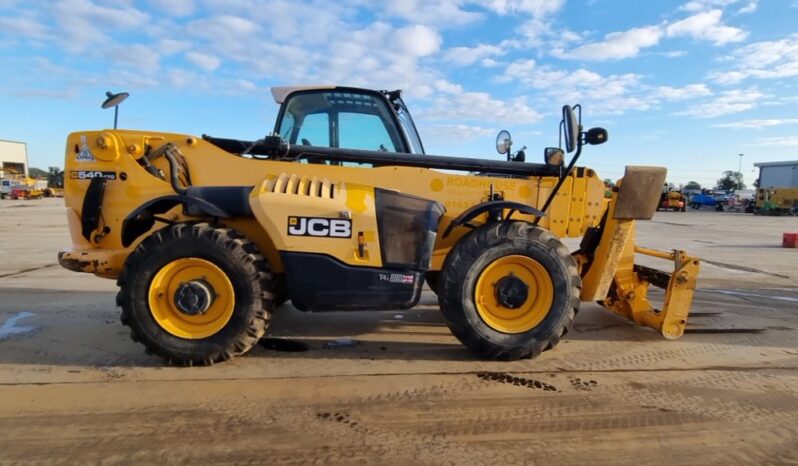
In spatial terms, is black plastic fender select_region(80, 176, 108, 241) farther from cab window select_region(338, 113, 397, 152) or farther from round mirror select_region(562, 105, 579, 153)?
round mirror select_region(562, 105, 579, 153)

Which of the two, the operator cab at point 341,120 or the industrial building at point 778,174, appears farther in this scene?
the industrial building at point 778,174

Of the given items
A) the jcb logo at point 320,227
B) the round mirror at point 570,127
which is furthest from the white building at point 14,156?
the round mirror at point 570,127

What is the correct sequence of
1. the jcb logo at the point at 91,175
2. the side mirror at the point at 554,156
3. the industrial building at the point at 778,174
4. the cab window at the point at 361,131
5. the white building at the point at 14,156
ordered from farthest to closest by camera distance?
the white building at the point at 14,156 < the industrial building at the point at 778,174 < the cab window at the point at 361,131 < the side mirror at the point at 554,156 < the jcb logo at the point at 91,175

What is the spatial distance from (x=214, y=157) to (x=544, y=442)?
10.7ft

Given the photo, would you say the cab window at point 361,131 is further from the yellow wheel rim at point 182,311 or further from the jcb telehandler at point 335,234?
the yellow wheel rim at point 182,311

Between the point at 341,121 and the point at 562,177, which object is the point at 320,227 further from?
the point at 562,177

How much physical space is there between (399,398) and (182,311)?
1.80 meters

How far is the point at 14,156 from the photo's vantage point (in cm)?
7619

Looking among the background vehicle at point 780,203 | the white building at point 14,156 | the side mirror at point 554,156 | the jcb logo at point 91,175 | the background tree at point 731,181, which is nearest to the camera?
the jcb logo at point 91,175

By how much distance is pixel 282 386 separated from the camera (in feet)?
11.4

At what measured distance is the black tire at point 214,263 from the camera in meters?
3.71

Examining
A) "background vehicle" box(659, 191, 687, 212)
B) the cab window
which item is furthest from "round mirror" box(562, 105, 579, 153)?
"background vehicle" box(659, 191, 687, 212)

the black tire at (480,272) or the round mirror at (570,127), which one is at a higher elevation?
the round mirror at (570,127)

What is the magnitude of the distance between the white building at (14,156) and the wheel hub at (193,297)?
86.0 m
